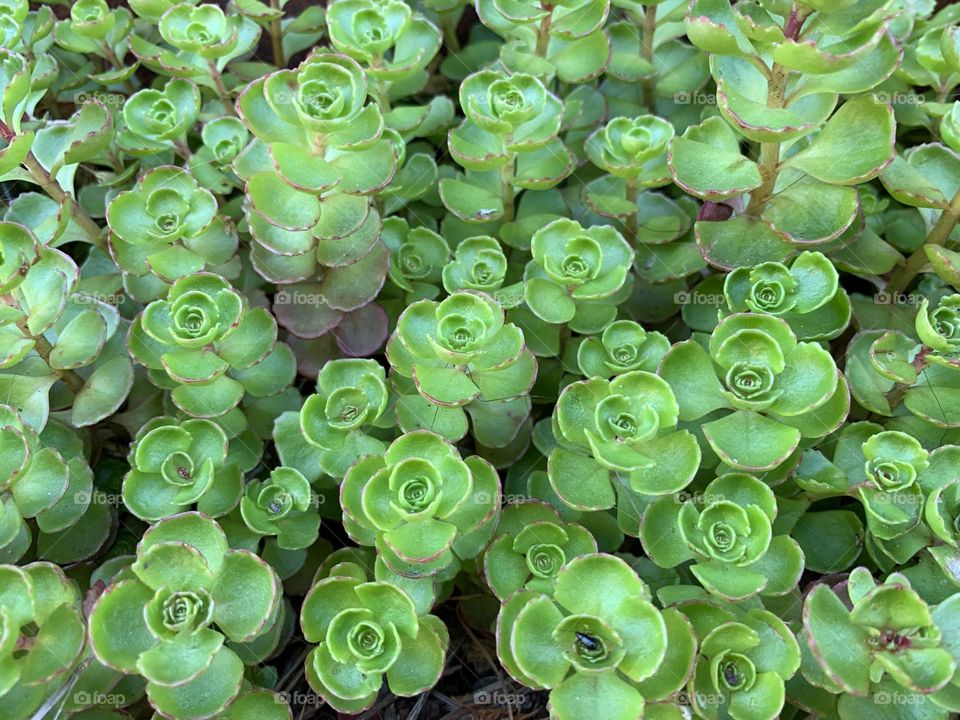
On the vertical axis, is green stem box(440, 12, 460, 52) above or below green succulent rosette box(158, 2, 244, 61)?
below

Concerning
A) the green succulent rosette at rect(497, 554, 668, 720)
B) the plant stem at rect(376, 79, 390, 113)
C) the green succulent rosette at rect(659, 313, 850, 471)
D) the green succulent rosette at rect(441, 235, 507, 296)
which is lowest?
the green succulent rosette at rect(497, 554, 668, 720)

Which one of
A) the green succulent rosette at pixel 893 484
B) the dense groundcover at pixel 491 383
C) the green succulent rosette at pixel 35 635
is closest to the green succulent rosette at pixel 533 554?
the dense groundcover at pixel 491 383

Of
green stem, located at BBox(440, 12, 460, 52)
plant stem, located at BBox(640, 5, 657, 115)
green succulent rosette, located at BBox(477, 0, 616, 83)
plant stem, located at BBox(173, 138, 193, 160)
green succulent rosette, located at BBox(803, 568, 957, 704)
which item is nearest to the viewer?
green succulent rosette, located at BBox(803, 568, 957, 704)

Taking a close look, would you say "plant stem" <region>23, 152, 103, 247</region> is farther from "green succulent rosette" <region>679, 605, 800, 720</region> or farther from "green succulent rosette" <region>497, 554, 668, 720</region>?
"green succulent rosette" <region>679, 605, 800, 720</region>

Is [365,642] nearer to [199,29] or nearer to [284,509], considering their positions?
[284,509]

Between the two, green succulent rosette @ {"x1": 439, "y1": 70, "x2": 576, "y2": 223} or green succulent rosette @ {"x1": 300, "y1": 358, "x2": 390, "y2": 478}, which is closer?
green succulent rosette @ {"x1": 300, "y1": 358, "x2": 390, "y2": 478}

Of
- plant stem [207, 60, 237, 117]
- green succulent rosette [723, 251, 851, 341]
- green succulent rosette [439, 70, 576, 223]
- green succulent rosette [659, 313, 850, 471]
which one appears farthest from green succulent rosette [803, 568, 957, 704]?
plant stem [207, 60, 237, 117]
